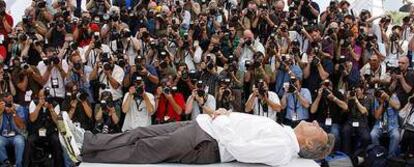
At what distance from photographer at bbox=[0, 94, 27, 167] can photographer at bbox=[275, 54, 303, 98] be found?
3.49m

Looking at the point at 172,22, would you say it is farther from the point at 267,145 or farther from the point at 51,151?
the point at 267,145

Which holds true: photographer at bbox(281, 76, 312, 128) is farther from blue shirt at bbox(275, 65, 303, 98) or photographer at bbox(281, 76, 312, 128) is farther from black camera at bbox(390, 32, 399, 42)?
→ black camera at bbox(390, 32, 399, 42)

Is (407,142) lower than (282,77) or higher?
lower

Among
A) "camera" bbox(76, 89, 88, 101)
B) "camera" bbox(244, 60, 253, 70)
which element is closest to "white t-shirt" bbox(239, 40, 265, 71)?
"camera" bbox(244, 60, 253, 70)

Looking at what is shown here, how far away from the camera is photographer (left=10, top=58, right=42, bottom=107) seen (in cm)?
979

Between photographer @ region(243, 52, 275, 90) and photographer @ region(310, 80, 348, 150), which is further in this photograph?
photographer @ region(243, 52, 275, 90)

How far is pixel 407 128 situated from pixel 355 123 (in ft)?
2.19

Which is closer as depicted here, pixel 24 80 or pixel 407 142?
pixel 407 142

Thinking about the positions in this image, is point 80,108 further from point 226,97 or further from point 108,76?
point 226,97

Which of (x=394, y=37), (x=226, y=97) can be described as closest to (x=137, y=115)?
(x=226, y=97)

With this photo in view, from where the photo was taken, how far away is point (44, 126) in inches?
357

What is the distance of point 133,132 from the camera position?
16.5ft

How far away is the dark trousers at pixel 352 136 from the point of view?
9.52 metres

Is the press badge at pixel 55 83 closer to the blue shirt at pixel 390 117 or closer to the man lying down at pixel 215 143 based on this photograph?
the blue shirt at pixel 390 117
